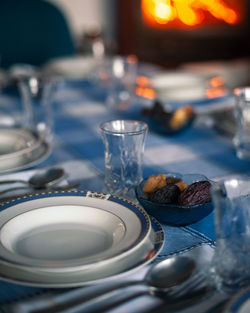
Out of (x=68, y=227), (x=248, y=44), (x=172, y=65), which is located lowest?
(x=172, y=65)

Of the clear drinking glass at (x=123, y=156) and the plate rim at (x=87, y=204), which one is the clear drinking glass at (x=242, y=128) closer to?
the clear drinking glass at (x=123, y=156)

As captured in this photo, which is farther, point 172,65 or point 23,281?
point 172,65

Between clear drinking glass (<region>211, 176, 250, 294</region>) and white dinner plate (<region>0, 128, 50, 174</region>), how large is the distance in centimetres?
42

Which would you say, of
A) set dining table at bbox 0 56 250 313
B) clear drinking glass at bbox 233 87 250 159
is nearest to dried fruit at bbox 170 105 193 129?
set dining table at bbox 0 56 250 313

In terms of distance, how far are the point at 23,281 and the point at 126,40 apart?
→ 3664 millimetres

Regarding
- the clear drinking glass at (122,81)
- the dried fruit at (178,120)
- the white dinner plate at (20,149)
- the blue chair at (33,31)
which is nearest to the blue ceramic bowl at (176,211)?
the white dinner plate at (20,149)

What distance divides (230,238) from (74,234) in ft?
0.63

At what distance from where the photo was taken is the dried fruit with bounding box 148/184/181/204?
1.97 feet

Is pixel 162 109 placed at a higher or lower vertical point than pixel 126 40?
higher

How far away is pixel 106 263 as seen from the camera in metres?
0.47

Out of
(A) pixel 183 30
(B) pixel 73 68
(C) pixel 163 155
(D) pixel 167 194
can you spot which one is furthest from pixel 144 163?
(A) pixel 183 30

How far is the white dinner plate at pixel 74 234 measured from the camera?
472mm

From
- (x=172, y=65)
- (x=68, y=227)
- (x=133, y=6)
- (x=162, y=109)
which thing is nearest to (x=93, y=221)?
(x=68, y=227)

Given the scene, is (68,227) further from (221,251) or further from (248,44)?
(248,44)
